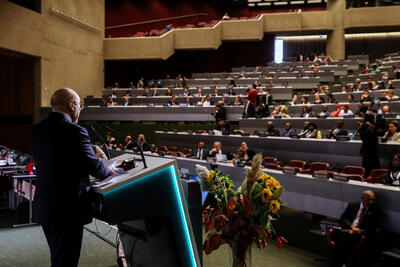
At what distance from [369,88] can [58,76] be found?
427 inches

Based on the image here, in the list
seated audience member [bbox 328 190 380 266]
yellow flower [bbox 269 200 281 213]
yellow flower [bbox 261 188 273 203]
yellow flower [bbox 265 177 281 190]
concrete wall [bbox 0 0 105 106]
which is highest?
concrete wall [bbox 0 0 105 106]

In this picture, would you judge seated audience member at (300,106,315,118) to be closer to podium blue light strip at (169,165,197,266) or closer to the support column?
podium blue light strip at (169,165,197,266)

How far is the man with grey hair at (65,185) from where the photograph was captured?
1953mm

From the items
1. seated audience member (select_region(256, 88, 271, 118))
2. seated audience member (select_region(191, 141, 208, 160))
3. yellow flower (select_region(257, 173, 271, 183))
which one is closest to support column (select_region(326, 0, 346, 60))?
seated audience member (select_region(256, 88, 271, 118))

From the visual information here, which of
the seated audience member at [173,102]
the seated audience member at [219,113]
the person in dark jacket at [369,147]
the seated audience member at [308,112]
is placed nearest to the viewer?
the person in dark jacket at [369,147]

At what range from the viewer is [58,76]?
14.9 m

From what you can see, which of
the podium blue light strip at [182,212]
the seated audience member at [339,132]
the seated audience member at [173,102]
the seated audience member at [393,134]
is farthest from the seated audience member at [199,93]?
the podium blue light strip at [182,212]

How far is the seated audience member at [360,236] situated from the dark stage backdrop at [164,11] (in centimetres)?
1818

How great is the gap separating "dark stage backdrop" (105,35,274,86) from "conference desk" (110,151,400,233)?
15.1 m

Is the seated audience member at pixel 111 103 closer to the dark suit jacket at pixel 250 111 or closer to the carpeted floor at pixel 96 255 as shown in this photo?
the dark suit jacket at pixel 250 111

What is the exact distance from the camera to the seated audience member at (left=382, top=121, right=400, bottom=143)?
6.61 meters

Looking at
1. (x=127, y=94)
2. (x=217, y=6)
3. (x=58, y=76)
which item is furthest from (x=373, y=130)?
(x=217, y=6)

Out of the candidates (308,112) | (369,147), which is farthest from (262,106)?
(369,147)

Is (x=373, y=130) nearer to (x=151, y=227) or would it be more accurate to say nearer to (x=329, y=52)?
(x=151, y=227)
